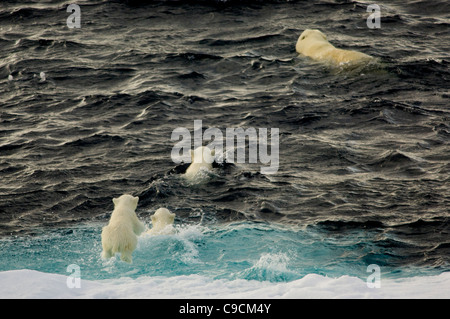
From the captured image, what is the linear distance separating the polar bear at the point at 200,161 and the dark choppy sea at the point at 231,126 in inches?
10.9

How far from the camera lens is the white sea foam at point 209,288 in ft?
28.0

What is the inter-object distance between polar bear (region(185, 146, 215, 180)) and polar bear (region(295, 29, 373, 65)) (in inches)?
234

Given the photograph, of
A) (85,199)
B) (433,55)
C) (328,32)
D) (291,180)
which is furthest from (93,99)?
(433,55)

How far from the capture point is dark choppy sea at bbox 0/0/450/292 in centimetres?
1087

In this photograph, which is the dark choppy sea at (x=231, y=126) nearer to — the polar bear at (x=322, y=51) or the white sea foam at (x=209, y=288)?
the polar bear at (x=322, y=51)

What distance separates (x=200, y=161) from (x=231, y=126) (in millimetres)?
2329

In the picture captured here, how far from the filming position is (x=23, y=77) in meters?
18.2

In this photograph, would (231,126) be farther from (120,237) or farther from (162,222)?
(120,237)

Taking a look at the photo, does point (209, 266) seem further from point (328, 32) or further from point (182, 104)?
point (328, 32)

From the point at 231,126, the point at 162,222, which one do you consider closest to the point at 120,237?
the point at 162,222

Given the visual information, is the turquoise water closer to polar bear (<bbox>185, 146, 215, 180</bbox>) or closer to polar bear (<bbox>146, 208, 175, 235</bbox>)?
polar bear (<bbox>146, 208, 175, 235</bbox>)

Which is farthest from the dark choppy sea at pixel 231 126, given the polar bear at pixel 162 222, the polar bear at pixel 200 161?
the polar bear at pixel 200 161

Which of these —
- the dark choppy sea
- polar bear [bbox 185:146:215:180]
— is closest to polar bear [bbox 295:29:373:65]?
the dark choppy sea

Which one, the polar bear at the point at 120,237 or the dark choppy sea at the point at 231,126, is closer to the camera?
the polar bear at the point at 120,237
